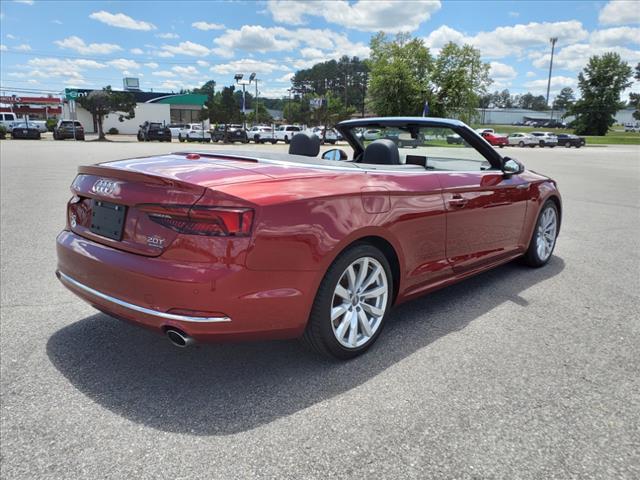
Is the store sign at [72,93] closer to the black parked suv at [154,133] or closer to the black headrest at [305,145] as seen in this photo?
the black parked suv at [154,133]

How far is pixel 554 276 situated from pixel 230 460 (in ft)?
12.9

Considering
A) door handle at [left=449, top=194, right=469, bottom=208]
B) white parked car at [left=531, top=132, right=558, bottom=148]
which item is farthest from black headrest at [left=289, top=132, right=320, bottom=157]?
white parked car at [left=531, top=132, right=558, bottom=148]

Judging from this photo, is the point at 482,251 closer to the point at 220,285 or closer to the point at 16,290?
the point at 220,285

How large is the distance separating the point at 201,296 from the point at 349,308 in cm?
98

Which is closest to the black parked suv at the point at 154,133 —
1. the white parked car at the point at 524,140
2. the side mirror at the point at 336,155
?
the white parked car at the point at 524,140

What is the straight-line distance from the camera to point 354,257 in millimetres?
2924

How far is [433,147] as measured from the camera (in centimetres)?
448

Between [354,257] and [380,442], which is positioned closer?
[380,442]

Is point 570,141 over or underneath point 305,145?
underneath

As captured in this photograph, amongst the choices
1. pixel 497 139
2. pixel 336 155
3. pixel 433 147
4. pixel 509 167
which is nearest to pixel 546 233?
pixel 509 167

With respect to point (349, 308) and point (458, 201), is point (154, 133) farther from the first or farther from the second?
point (349, 308)

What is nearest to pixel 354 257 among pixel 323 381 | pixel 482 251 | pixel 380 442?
pixel 323 381

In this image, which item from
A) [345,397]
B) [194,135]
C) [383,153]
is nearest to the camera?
[345,397]

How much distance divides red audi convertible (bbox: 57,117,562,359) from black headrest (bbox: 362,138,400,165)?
0.02m
